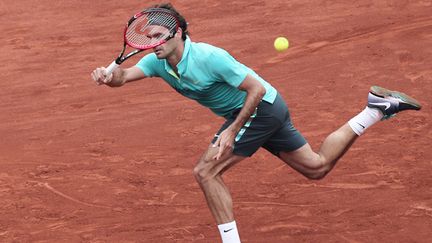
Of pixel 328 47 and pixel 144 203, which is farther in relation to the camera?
pixel 328 47

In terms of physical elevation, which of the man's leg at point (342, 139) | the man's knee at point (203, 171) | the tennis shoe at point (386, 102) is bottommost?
the man's leg at point (342, 139)

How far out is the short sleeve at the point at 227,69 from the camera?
20.5 feet

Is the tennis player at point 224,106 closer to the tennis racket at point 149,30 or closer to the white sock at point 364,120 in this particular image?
the tennis racket at point 149,30

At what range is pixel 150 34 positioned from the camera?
6.43 metres

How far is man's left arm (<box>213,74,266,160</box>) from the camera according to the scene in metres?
6.28

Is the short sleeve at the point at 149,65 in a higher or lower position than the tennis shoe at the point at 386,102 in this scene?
higher

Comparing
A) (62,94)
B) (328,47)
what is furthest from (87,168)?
(328,47)

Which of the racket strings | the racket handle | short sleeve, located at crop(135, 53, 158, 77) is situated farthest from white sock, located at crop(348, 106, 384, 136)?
the racket handle

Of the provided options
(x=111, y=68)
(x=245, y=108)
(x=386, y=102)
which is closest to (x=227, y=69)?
(x=245, y=108)

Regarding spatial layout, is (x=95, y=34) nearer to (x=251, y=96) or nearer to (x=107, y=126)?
(x=107, y=126)

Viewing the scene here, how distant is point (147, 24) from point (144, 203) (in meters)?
2.02

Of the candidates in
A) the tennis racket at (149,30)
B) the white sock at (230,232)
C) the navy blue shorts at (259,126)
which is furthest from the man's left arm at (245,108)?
the tennis racket at (149,30)

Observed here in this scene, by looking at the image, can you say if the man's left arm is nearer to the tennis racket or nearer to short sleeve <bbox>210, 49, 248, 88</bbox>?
short sleeve <bbox>210, 49, 248, 88</bbox>

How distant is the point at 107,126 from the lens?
9.82 meters
